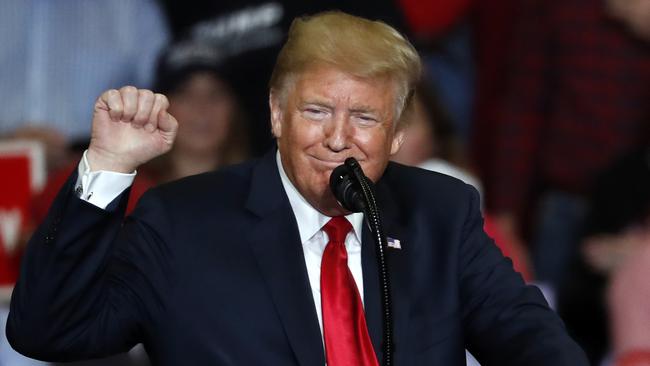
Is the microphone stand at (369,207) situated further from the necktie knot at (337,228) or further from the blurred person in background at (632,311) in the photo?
the blurred person in background at (632,311)

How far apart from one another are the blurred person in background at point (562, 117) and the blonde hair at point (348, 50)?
2805mm

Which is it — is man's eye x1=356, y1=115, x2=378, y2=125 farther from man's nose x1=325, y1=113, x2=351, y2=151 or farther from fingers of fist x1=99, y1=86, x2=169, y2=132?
fingers of fist x1=99, y1=86, x2=169, y2=132

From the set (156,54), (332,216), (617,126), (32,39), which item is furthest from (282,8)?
(332,216)

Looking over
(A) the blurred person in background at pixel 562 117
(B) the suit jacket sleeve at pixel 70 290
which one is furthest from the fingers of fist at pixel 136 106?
(A) the blurred person in background at pixel 562 117

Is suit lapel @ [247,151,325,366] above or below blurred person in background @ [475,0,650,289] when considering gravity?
above

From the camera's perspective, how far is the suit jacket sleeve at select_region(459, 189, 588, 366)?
8.54 ft

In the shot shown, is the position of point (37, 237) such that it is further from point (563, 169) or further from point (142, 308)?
point (563, 169)

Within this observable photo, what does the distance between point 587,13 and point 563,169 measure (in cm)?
59

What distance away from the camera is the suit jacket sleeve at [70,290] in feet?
8.06

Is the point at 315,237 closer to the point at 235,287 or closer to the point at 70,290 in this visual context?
the point at 235,287

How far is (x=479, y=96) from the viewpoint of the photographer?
6.07m

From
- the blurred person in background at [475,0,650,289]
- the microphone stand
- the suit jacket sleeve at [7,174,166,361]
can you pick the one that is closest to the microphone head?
the microphone stand

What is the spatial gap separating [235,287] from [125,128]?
0.35 m

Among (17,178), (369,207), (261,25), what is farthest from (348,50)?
(261,25)
